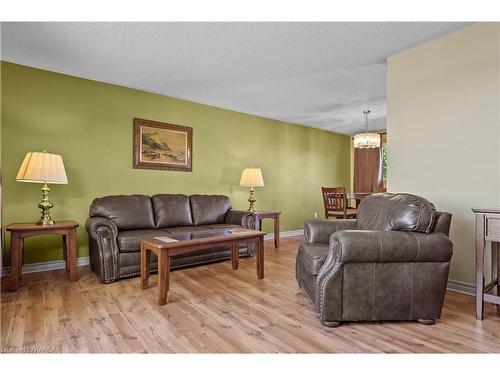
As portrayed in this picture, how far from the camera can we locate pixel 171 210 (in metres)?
3.84

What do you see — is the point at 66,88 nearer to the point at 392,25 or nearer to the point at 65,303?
the point at 65,303

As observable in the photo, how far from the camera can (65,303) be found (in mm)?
2354

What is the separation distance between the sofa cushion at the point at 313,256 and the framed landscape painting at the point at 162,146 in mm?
2602

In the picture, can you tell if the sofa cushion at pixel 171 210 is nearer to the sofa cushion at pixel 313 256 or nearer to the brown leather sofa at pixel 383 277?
the sofa cushion at pixel 313 256

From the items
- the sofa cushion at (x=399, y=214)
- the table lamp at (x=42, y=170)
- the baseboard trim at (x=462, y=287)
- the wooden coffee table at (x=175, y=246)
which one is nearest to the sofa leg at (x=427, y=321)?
the sofa cushion at (x=399, y=214)

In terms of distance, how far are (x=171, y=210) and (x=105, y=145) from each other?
1.21 m

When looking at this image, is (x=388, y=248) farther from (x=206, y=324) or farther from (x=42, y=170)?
(x=42, y=170)

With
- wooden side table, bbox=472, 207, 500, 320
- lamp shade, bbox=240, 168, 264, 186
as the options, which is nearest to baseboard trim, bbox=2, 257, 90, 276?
lamp shade, bbox=240, 168, 264, 186

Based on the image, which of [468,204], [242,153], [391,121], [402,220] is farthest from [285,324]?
[242,153]

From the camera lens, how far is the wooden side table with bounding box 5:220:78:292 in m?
2.63

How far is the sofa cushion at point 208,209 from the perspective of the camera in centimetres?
406

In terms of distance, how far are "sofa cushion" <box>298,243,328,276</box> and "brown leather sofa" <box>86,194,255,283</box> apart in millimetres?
1111

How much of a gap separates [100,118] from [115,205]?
119cm

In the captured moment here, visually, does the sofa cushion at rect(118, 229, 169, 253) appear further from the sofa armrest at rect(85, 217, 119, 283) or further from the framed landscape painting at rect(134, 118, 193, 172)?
the framed landscape painting at rect(134, 118, 193, 172)
